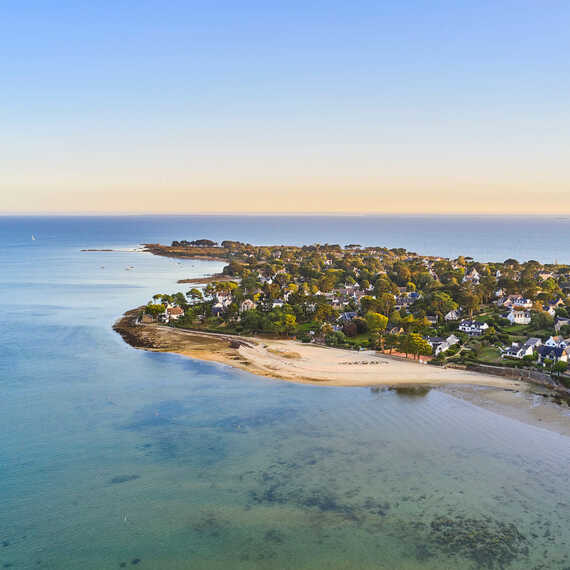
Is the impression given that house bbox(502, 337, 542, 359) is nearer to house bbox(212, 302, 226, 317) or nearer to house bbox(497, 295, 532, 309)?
house bbox(497, 295, 532, 309)

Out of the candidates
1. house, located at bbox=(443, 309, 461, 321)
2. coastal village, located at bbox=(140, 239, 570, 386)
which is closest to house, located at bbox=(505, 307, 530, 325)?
coastal village, located at bbox=(140, 239, 570, 386)

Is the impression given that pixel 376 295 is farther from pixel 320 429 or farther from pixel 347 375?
pixel 320 429

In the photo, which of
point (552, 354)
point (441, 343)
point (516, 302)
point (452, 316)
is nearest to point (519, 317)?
point (516, 302)

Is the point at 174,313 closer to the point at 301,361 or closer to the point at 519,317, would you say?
the point at 301,361

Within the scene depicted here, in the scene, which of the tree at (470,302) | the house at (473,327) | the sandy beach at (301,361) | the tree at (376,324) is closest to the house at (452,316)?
the tree at (470,302)

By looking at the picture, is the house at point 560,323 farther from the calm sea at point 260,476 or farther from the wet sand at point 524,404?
the calm sea at point 260,476
